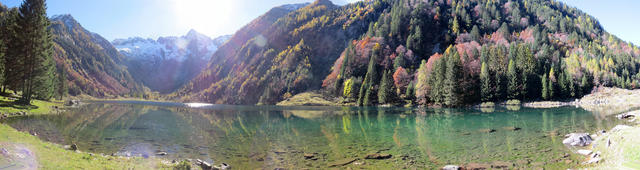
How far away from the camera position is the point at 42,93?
72250 mm

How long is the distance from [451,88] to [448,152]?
89564mm

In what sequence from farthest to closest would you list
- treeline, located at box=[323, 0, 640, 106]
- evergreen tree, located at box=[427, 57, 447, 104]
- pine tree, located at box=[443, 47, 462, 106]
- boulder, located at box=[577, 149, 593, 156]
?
treeline, located at box=[323, 0, 640, 106], evergreen tree, located at box=[427, 57, 447, 104], pine tree, located at box=[443, 47, 462, 106], boulder, located at box=[577, 149, 593, 156]

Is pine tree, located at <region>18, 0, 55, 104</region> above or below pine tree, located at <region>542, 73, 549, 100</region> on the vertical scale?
above

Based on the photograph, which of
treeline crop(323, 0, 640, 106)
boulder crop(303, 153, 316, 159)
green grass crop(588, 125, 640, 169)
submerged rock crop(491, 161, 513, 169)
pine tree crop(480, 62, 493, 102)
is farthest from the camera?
treeline crop(323, 0, 640, 106)

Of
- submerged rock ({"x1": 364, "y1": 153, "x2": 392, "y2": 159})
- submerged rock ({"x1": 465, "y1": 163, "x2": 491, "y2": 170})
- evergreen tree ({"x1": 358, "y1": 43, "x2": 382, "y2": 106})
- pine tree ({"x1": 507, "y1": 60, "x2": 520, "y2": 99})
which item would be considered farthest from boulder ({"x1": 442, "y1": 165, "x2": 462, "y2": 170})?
evergreen tree ({"x1": 358, "y1": 43, "x2": 382, "y2": 106})

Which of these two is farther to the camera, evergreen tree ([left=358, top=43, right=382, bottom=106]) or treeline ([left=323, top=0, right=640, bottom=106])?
evergreen tree ([left=358, top=43, right=382, bottom=106])

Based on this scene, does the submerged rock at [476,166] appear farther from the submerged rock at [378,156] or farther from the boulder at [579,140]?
the boulder at [579,140]

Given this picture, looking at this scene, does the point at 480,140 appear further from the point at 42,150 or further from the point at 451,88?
the point at 451,88

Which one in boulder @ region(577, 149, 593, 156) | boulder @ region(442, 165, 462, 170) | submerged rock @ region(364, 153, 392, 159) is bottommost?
submerged rock @ region(364, 153, 392, 159)

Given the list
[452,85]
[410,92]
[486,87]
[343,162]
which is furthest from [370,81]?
[343,162]

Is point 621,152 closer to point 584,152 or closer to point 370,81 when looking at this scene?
point 584,152

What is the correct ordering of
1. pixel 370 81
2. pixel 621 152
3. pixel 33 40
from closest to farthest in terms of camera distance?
1. pixel 621 152
2. pixel 33 40
3. pixel 370 81

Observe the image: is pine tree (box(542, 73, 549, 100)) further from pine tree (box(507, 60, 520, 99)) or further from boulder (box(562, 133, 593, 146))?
boulder (box(562, 133, 593, 146))

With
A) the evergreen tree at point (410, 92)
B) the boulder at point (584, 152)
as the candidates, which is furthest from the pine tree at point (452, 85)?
the boulder at point (584, 152)
